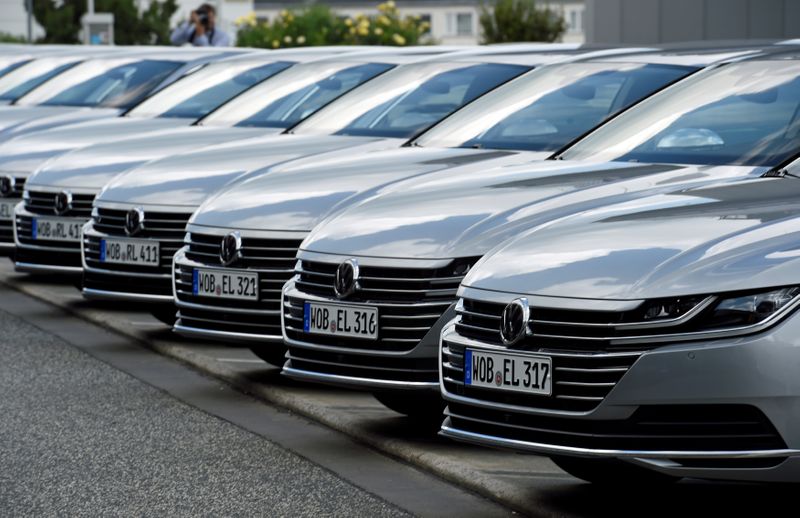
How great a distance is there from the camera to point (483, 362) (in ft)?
16.7

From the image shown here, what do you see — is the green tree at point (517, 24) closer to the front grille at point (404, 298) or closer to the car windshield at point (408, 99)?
the car windshield at point (408, 99)

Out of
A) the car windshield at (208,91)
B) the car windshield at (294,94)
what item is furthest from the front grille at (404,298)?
the car windshield at (208,91)

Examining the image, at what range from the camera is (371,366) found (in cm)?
634

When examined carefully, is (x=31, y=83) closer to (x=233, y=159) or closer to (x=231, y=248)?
(x=233, y=159)

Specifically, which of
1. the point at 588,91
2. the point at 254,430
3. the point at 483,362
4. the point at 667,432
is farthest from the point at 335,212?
the point at 667,432

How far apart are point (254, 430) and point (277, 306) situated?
1.96 ft

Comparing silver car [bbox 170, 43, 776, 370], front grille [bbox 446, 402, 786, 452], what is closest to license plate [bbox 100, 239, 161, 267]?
silver car [bbox 170, 43, 776, 370]

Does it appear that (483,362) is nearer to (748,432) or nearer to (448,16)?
(748,432)

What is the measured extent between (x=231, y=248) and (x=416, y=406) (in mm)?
1158

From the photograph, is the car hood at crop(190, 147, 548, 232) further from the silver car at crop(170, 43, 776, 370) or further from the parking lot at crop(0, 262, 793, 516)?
the parking lot at crop(0, 262, 793, 516)

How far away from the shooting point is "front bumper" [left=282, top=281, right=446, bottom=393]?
6230 mm

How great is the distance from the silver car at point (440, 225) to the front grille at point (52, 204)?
3740 millimetres

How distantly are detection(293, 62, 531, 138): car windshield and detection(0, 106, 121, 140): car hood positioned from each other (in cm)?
421

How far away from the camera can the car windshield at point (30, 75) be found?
17.7m
